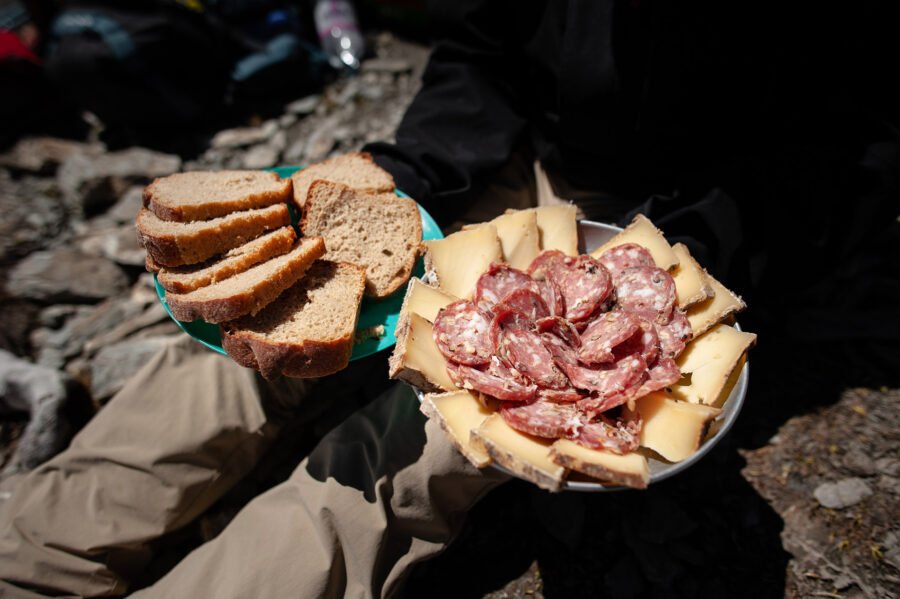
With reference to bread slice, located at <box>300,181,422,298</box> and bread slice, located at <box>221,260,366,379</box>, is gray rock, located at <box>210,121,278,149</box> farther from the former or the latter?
bread slice, located at <box>221,260,366,379</box>

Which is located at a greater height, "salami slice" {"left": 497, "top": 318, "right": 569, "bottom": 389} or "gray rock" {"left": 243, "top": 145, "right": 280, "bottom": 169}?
"salami slice" {"left": 497, "top": 318, "right": 569, "bottom": 389}

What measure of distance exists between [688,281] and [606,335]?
35cm

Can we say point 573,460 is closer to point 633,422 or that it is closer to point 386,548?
point 633,422

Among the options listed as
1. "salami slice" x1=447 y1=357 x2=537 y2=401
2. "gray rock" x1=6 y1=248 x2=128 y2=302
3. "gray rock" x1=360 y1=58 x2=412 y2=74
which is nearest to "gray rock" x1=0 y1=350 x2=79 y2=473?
"gray rock" x1=6 y1=248 x2=128 y2=302

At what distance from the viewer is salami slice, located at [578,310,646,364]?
1489 mm

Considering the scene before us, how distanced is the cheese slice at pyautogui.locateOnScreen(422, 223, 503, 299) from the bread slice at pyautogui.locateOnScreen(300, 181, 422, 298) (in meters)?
0.31

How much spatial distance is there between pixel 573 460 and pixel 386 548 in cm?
91

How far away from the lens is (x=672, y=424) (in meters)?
1.36

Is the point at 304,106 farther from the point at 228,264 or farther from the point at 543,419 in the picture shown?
the point at 543,419

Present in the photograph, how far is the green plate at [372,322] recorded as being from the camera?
6.08ft

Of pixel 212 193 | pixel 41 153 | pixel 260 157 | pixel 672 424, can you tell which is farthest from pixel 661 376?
pixel 41 153

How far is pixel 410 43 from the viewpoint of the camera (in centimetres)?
582

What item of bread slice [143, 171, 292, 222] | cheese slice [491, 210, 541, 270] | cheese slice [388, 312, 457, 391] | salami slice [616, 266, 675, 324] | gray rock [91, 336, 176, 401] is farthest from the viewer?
gray rock [91, 336, 176, 401]

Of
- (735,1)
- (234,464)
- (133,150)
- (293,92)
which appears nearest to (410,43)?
(293,92)
